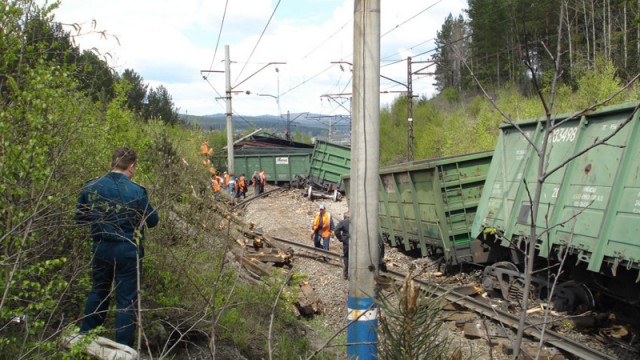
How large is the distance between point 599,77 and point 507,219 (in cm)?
1817

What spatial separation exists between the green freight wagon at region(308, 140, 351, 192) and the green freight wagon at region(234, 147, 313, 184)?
379 centimetres

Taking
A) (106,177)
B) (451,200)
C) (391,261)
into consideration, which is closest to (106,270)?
(106,177)

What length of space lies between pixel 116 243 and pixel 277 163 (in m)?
32.9

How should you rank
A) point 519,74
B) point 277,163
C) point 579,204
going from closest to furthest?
point 579,204 → point 277,163 → point 519,74

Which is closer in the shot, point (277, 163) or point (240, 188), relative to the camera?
point (240, 188)

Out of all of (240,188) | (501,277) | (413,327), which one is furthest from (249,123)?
(413,327)

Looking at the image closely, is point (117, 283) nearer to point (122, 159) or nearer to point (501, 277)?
point (122, 159)

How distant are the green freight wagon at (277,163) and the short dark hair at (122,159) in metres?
31.3

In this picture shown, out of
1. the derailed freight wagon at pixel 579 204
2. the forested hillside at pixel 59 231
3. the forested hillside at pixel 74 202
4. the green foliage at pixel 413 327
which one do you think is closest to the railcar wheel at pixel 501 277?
the derailed freight wagon at pixel 579 204

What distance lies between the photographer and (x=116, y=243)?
15.0ft

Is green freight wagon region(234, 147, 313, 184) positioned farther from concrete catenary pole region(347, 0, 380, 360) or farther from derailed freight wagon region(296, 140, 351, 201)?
concrete catenary pole region(347, 0, 380, 360)

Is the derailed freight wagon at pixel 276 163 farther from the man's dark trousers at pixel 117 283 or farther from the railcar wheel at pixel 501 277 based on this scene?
the man's dark trousers at pixel 117 283

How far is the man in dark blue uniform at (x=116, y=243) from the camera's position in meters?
4.45

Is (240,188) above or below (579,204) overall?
below
